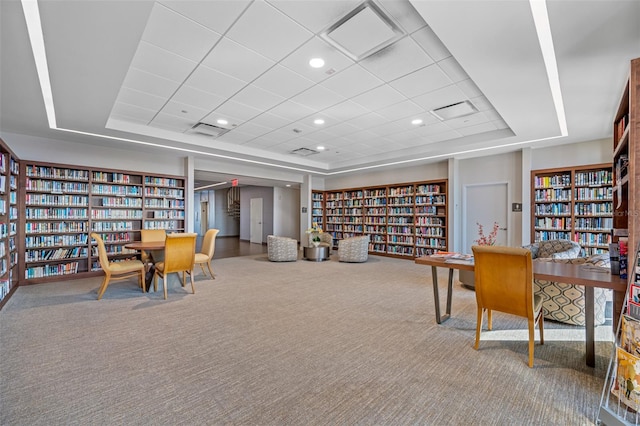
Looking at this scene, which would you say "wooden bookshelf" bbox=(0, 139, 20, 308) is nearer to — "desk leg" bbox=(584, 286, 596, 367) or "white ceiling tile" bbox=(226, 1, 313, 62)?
"white ceiling tile" bbox=(226, 1, 313, 62)

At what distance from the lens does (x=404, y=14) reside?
2.38 meters

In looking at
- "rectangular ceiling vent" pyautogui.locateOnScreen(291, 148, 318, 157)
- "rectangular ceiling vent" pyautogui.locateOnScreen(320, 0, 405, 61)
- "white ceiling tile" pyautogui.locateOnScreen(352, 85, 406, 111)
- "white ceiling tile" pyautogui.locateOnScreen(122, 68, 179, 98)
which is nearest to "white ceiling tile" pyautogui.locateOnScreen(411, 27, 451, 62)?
"rectangular ceiling vent" pyautogui.locateOnScreen(320, 0, 405, 61)

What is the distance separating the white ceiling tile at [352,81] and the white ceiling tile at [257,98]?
784 mm

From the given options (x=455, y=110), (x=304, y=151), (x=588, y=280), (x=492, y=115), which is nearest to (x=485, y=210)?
(x=492, y=115)

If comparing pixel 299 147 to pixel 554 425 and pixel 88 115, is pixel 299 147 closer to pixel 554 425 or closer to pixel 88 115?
pixel 88 115

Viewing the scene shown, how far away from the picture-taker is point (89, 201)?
577cm

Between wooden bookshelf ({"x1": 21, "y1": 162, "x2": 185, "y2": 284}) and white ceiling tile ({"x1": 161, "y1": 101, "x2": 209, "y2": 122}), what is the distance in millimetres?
2537

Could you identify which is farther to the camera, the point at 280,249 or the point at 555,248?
the point at 280,249

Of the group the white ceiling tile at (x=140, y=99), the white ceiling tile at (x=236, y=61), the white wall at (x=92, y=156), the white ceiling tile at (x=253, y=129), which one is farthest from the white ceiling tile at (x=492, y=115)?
the white wall at (x=92, y=156)

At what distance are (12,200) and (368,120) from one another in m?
5.89

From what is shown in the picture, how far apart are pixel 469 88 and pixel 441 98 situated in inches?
14.9

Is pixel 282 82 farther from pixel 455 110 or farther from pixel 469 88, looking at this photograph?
pixel 455 110

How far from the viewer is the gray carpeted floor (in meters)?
1.85

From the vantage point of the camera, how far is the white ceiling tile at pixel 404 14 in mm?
2264
